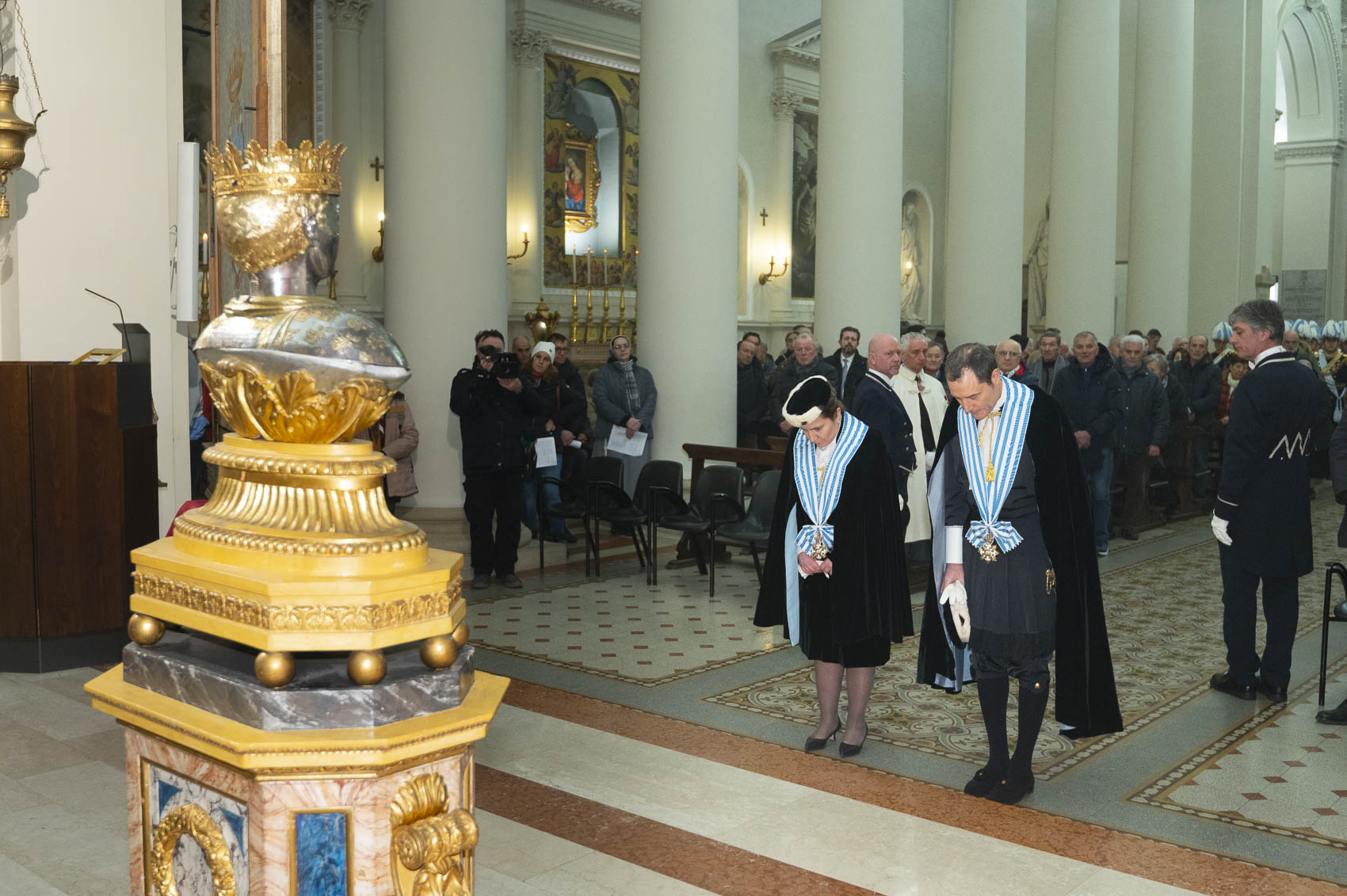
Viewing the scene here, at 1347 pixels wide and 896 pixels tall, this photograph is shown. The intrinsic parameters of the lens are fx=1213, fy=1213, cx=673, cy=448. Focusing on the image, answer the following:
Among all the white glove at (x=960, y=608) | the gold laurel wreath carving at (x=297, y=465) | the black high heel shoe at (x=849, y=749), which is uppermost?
the gold laurel wreath carving at (x=297, y=465)

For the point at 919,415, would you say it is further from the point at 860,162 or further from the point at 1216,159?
the point at 1216,159

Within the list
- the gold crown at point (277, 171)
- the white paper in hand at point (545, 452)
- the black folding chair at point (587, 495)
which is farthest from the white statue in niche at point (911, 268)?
the gold crown at point (277, 171)

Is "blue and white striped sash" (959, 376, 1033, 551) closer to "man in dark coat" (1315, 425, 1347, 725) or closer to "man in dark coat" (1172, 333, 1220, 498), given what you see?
"man in dark coat" (1315, 425, 1347, 725)

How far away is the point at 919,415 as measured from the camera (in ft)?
28.7

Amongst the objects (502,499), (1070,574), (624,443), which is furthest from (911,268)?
(1070,574)

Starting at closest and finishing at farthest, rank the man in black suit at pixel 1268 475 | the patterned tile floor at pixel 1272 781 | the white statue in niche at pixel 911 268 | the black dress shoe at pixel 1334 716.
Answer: the patterned tile floor at pixel 1272 781 < the black dress shoe at pixel 1334 716 < the man in black suit at pixel 1268 475 < the white statue in niche at pixel 911 268

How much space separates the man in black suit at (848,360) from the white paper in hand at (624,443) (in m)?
1.85

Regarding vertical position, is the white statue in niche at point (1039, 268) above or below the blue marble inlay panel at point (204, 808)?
above

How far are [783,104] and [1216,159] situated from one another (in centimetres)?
765

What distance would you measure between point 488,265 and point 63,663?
4.91 m

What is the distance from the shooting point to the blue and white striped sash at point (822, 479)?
5129mm

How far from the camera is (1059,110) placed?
1606 cm

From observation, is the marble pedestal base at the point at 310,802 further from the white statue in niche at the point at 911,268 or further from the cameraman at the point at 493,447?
the white statue in niche at the point at 911,268

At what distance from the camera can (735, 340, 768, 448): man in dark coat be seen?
44.3 ft
